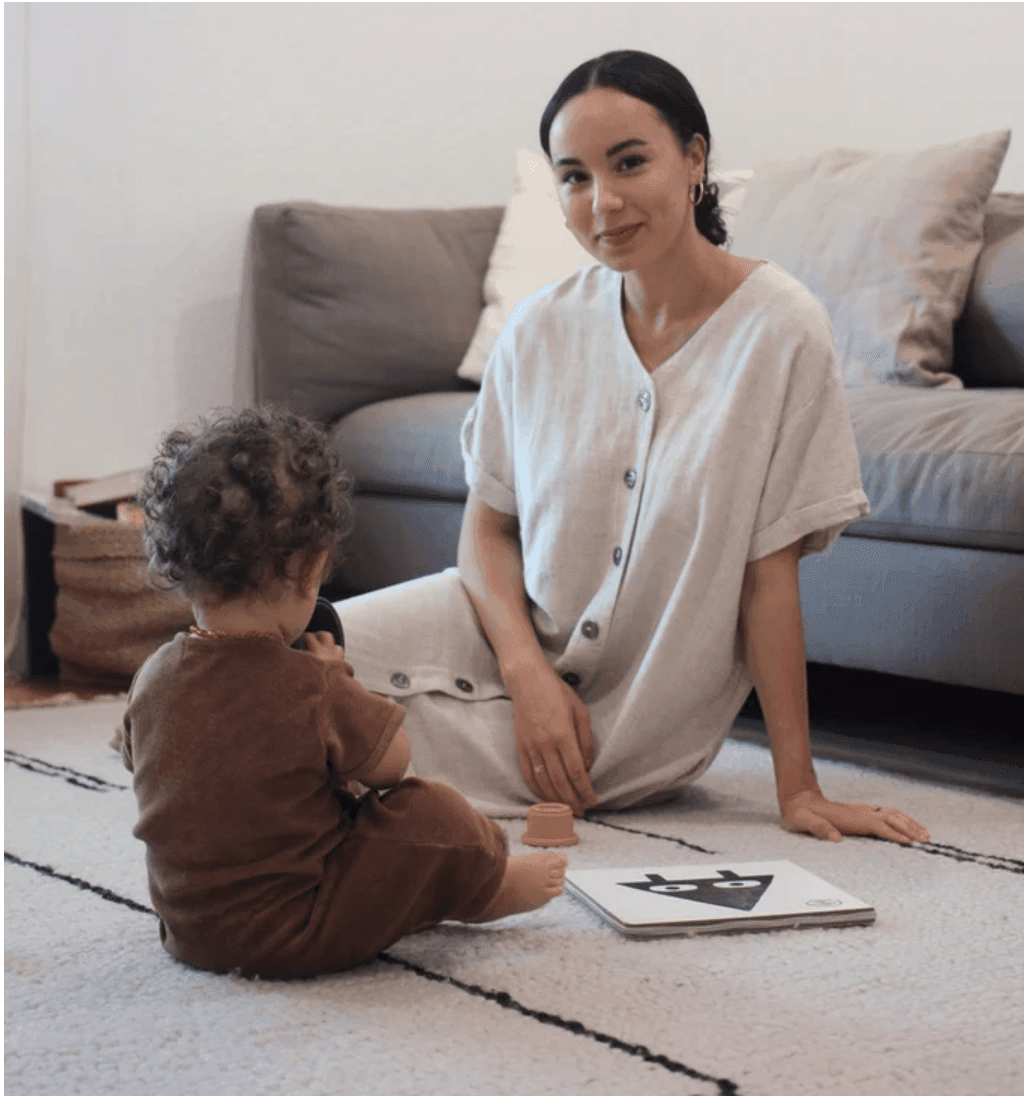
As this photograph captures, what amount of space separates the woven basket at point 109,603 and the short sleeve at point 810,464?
1156 millimetres

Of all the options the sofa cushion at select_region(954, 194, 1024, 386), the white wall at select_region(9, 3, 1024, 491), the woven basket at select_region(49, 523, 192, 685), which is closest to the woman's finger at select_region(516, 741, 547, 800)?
the woven basket at select_region(49, 523, 192, 685)

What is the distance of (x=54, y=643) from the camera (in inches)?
97.0

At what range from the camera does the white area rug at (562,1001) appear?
0.93m

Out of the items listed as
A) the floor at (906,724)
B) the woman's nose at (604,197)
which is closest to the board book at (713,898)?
the floor at (906,724)

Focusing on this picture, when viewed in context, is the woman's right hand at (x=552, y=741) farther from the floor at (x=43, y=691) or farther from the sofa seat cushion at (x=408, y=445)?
the floor at (x=43, y=691)

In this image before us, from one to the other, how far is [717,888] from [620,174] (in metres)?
0.73

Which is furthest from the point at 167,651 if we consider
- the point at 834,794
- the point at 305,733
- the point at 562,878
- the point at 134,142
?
the point at 134,142

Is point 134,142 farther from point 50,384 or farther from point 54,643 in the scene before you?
point 54,643

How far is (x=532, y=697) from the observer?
1.62 metres

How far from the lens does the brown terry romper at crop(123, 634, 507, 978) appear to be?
1.07 meters

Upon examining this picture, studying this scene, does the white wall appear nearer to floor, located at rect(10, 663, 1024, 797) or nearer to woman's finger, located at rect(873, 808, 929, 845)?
floor, located at rect(10, 663, 1024, 797)

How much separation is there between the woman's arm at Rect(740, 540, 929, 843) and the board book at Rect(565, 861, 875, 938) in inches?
8.0

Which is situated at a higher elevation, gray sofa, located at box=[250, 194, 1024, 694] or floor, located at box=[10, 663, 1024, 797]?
gray sofa, located at box=[250, 194, 1024, 694]

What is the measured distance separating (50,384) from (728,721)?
1.54 metres
